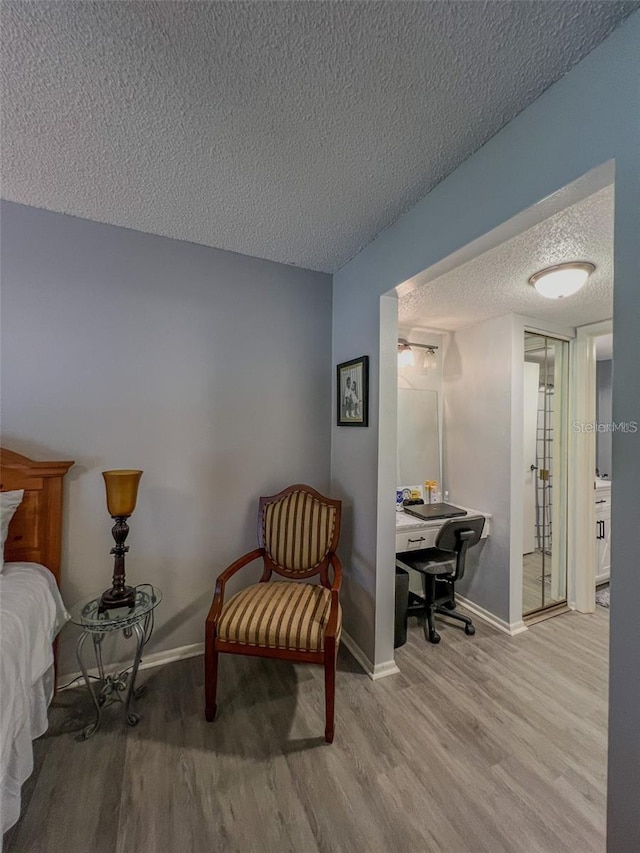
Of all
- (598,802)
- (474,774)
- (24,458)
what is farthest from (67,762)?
(598,802)

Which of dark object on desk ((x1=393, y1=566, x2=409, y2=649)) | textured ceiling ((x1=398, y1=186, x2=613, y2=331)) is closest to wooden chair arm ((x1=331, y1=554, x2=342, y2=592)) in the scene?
dark object on desk ((x1=393, y1=566, x2=409, y2=649))

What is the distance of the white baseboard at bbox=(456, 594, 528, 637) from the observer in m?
2.43

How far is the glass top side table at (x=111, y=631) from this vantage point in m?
1.52

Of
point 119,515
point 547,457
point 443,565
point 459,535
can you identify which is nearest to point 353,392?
point 459,535

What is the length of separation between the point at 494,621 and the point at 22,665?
9.16ft

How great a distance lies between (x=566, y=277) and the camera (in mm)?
1815

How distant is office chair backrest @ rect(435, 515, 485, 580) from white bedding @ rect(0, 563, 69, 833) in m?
2.17

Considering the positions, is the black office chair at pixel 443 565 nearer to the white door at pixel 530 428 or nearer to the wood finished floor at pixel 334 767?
the wood finished floor at pixel 334 767

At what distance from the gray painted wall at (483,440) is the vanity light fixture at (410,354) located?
0.15 meters

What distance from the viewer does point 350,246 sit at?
6.86 feet

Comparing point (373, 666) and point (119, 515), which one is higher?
point (119, 515)

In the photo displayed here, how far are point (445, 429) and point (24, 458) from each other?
119 inches

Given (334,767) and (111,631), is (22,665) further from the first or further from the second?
(334,767)

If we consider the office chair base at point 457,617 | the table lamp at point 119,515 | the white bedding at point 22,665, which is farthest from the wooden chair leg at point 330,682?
the office chair base at point 457,617
